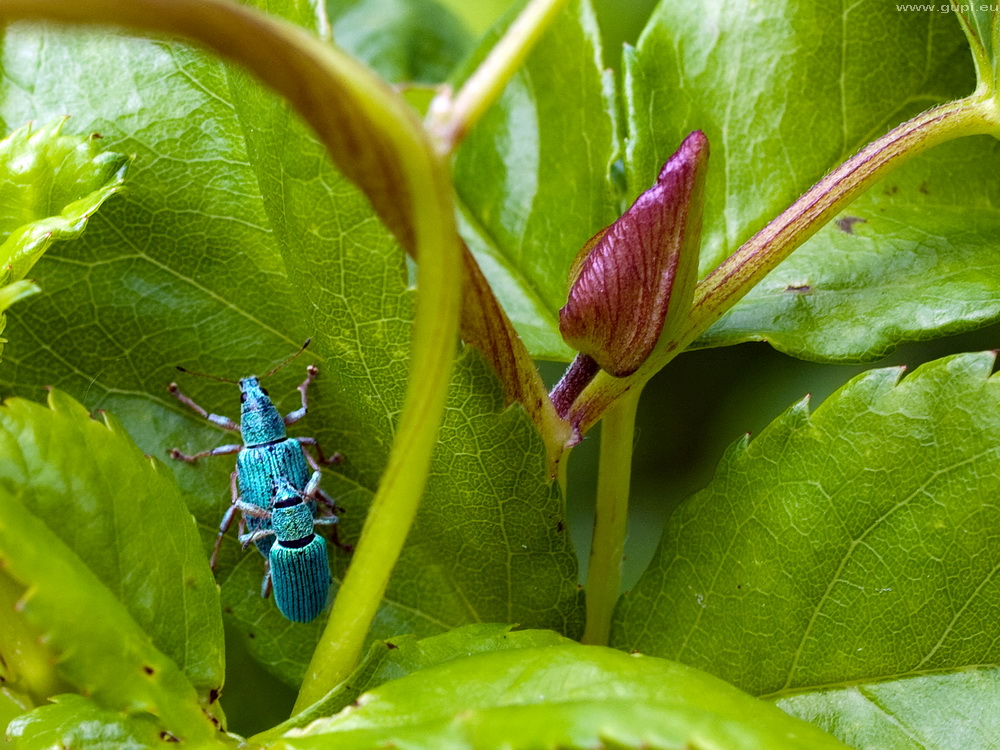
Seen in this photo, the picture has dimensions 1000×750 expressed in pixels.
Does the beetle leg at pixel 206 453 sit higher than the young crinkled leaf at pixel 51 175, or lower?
lower

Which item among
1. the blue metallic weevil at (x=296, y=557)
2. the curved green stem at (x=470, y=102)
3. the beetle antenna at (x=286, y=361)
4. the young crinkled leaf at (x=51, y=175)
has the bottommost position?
the blue metallic weevil at (x=296, y=557)

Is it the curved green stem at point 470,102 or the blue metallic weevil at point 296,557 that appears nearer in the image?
the curved green stem at point 470,102

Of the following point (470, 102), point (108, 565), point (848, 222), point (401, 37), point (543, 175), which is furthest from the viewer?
point (401, 37)

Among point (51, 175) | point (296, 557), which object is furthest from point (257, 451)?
point (51, 175)

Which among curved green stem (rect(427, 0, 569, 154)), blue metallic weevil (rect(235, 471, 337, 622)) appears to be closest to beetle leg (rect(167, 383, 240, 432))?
blue metallic weevil (rect(235, 471, 337, 622))

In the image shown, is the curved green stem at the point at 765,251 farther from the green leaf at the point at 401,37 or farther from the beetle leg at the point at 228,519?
the green leaf at the point at 401,37

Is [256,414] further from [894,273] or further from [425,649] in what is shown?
[894,273]

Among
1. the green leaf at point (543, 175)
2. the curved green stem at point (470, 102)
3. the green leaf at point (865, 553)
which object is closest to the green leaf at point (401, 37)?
the green leaf at point (543, 175)
